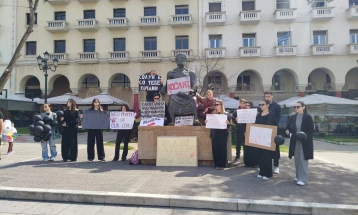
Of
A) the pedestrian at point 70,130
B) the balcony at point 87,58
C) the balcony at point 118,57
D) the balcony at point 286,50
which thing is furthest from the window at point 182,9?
the pedestrian at point 70,130

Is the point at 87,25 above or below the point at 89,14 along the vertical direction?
below

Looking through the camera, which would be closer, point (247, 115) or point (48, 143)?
point (247, 115)

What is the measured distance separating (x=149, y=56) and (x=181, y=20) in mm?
4982

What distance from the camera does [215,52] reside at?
83.0 feet

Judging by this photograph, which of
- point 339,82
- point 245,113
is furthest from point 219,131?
point 339,82

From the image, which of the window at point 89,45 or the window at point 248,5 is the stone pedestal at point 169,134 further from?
the window at point 89,45

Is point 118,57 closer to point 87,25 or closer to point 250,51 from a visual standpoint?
point 87,25

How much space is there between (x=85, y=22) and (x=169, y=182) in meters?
25.8

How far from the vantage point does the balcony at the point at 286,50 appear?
80.4ft

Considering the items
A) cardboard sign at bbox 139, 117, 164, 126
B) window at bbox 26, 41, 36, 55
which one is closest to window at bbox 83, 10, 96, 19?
window at bbox 26, 41, 36, 55

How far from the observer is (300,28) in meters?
25.0

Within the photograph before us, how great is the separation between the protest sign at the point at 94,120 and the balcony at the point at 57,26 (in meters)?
22.9

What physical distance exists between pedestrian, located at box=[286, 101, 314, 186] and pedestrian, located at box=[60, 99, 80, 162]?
6.44 m

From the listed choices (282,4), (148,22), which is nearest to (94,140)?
(148,22)
